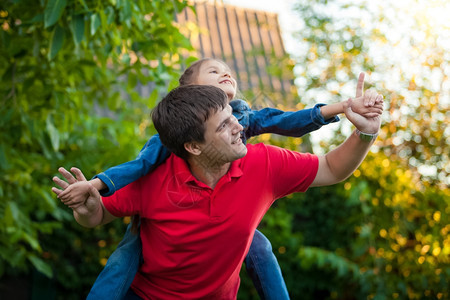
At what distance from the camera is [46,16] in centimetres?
215

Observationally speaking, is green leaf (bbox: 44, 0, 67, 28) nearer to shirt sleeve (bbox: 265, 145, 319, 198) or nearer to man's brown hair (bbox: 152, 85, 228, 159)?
man's brown hair (bbox: 152, 85, 228, 159)

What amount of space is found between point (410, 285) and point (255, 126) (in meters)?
3.27

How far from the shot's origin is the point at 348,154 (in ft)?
5.56

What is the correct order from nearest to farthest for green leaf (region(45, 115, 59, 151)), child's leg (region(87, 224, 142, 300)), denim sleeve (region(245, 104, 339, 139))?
denim sleeve (region(245, 104, 339, 139)), child's leg (region(87, 224, 142, 300)), green leaf (region(45, 115, 59, 151))

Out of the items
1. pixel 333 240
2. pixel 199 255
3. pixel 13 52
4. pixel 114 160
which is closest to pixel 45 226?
pixel 114 160

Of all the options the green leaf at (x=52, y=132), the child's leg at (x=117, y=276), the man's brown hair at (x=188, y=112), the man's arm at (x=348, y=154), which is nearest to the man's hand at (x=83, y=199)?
the child's leg at (x=117, y=276)

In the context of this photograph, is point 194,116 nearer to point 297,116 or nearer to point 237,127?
point 237,127

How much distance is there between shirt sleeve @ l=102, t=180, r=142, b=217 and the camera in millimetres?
1721

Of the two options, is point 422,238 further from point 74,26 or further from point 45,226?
point 74,26

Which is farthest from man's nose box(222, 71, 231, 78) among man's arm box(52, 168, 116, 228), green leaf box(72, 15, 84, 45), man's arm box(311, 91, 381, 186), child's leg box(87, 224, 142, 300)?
green leaf box(72, 15, 84, 45)

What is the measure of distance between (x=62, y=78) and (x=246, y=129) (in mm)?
1720

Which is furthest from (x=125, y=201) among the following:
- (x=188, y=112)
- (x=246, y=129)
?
(x=246, y=129)

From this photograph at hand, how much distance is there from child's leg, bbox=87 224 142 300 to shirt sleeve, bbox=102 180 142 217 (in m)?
0.16

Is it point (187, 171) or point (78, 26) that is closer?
point (187, 171)
